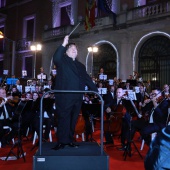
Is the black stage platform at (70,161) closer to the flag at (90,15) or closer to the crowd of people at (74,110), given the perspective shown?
the crowd of people at (74,110)

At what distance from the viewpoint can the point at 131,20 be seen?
16797 millimetres

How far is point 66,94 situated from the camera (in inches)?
177

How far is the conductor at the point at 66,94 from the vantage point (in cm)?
445

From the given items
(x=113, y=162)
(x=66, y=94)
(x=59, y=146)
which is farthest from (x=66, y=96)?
(x=113, y=162)

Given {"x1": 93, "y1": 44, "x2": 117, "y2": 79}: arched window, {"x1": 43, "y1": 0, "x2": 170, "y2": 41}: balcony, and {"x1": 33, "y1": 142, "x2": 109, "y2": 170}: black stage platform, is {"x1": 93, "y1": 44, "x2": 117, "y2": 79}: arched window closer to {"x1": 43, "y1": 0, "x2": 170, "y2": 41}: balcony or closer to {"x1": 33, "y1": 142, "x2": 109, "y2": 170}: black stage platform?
{"x1": 43, "y1": 0, "x2": 170, "y2": 41}: balcony

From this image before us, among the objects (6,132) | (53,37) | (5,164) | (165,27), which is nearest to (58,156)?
(5,164)

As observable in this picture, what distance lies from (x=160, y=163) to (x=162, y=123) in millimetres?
5055

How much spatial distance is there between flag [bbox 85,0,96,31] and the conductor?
1418cm

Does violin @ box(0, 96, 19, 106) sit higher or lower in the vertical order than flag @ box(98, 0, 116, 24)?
lower

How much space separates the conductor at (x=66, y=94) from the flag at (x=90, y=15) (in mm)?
14183

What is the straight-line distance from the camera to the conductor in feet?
14.6

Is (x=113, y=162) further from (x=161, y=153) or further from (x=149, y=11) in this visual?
(x=149, y=11)

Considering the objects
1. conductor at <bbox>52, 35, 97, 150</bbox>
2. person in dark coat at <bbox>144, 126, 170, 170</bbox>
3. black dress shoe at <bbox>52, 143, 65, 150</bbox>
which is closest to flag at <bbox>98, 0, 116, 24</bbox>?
conductor at <bbox>52, 35, 97, 150</bbox>

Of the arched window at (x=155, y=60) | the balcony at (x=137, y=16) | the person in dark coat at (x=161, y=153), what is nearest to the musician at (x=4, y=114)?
the person in dark coat at (x=161, y=153)
